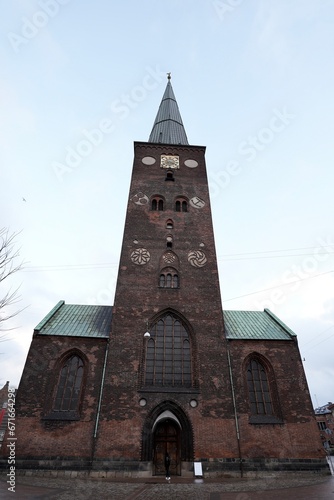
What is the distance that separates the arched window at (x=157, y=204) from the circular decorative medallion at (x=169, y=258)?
4.68 m

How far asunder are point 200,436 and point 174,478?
2.44 metres

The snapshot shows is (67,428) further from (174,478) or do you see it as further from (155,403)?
(174,478)

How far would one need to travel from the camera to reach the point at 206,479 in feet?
55.1

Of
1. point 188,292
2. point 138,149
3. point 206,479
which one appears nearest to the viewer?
point 206,479

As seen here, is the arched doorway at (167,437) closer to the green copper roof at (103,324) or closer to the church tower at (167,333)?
the church tower at (167,333)

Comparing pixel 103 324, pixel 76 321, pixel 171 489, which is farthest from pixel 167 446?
pixel 76 321

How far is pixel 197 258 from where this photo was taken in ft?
82.6

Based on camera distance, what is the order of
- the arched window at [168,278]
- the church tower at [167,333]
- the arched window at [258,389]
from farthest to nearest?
the arched window at [168,278]
the arched window at [258,389]
the church tower at [167,333]

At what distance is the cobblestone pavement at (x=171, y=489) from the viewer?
1207cm

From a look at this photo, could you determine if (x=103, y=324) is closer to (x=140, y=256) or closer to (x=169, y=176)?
(x=140, y=256)

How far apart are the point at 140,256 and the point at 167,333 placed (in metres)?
6.21

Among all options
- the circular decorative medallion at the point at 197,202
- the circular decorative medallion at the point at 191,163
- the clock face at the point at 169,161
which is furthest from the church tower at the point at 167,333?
the circular decorative medallion at the point at 191,163

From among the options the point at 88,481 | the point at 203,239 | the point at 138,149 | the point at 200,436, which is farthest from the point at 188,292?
the point at 138,149

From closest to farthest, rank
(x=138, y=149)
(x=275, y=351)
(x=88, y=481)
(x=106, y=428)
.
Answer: (x=88, y=481), (x=106, y=428), (x=275, y=351), (x=138, y=149)
